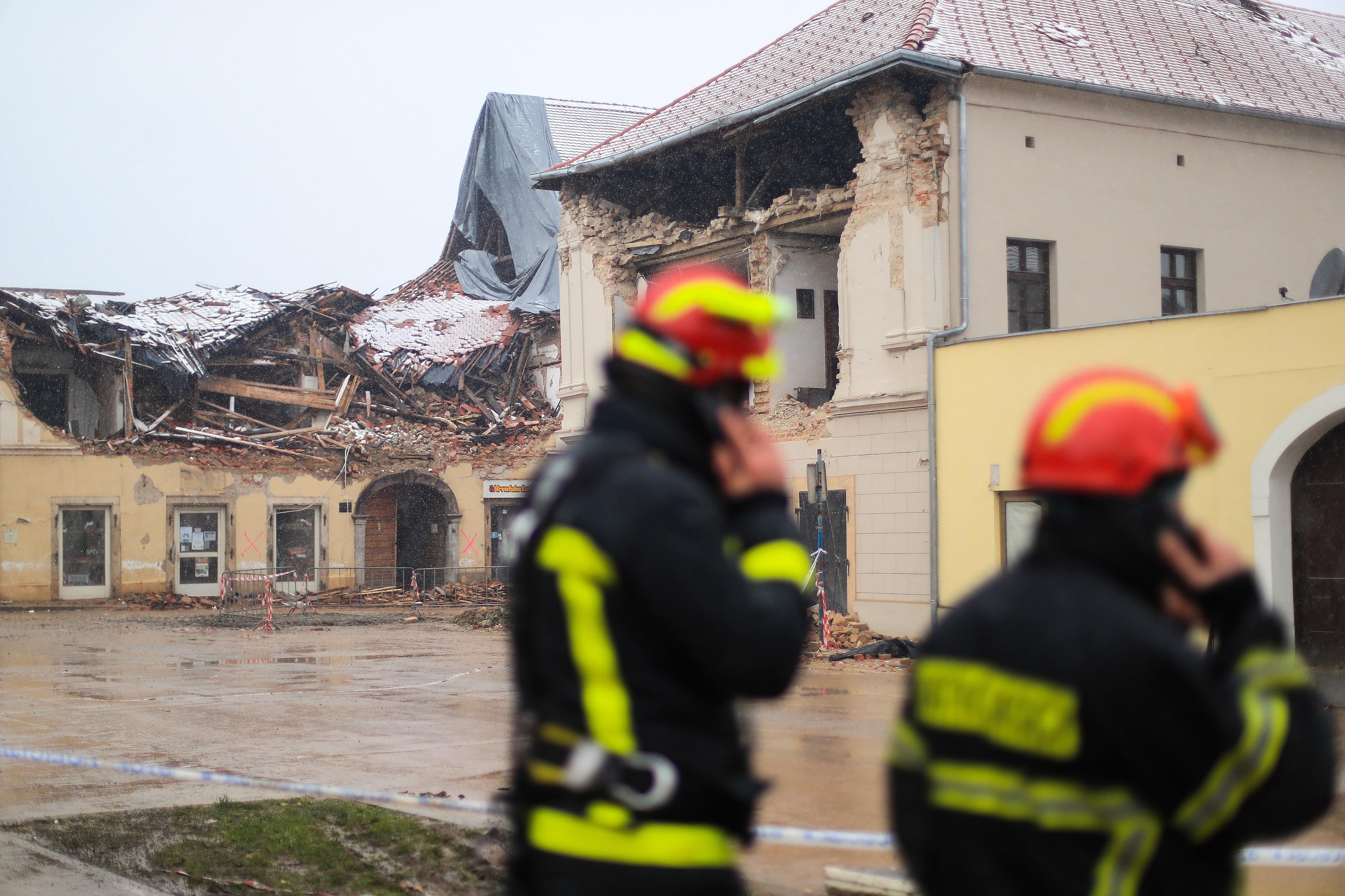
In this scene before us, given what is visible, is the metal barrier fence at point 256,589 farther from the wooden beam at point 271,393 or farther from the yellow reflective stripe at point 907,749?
the yellow reflective stripe at point 907,749

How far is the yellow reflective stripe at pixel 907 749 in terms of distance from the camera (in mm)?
2264

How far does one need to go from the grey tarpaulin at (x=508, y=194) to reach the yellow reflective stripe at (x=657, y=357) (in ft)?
134

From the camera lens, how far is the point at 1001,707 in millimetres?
2105

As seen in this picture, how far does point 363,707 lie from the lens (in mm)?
13516

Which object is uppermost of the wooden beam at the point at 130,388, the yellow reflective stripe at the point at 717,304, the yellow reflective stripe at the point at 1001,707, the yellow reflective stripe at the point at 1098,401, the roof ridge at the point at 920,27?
the roof ridge at the point at 920,27

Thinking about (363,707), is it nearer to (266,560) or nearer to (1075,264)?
(1075,264)

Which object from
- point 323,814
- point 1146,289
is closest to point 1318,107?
point 1146,289

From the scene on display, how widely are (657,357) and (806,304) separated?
66.7 ft

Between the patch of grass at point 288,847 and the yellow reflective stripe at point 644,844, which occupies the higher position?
the yellow reflective stripe at point 644,844

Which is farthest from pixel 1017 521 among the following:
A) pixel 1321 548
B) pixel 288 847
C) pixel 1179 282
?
pixel 288 847

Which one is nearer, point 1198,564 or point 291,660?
point 1198,564

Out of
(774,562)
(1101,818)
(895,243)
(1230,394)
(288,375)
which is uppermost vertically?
(895,243)

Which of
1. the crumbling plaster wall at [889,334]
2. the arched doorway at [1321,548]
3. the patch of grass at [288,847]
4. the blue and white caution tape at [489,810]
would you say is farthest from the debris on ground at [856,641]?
the patch of grass at [288,847]

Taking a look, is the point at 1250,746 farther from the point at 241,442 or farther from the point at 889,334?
the point at 241,442
